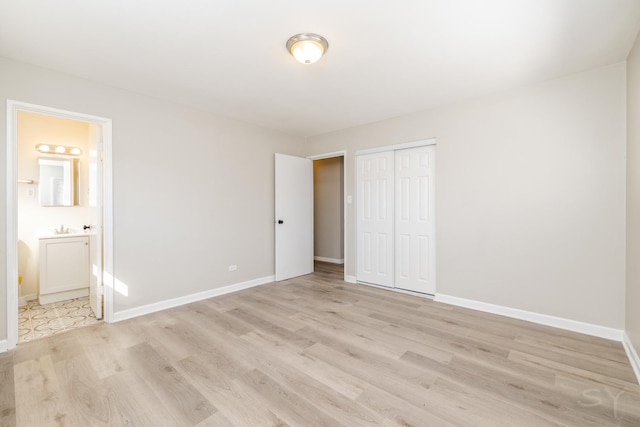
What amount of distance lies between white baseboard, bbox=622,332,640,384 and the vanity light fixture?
6.50 m

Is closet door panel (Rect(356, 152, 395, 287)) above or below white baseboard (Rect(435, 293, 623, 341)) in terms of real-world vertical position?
above

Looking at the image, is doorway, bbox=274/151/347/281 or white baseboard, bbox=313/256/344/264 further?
white baseboard, bbox=313/256/344/264

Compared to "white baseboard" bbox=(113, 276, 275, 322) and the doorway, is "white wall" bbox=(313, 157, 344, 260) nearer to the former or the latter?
the doorway

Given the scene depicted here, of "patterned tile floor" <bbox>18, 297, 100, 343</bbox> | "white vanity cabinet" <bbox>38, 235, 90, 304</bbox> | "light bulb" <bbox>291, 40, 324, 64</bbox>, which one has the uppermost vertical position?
"light bulb" <bbox>291, 40, 324, 64</bbox>

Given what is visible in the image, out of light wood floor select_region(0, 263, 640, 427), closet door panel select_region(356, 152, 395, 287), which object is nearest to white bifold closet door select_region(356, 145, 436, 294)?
closet door panel select_region(356, 152, 395, 287)

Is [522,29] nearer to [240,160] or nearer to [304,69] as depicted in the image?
[304,69]

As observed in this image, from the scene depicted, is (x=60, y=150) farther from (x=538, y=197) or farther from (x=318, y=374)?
(x=538, y=197)

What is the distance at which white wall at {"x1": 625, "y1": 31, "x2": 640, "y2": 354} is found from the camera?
2.16 m

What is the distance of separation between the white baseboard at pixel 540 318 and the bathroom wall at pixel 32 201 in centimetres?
512

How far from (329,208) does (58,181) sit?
15.3ft

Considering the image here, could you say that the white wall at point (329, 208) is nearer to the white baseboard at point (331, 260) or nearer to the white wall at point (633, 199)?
the white baseboard at point (331, 260)

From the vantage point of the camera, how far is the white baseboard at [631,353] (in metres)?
2.05

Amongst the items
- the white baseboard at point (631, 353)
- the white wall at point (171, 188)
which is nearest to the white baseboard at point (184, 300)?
the white wall at point (171, 188)

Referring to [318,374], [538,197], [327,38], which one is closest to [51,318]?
[318,374]
